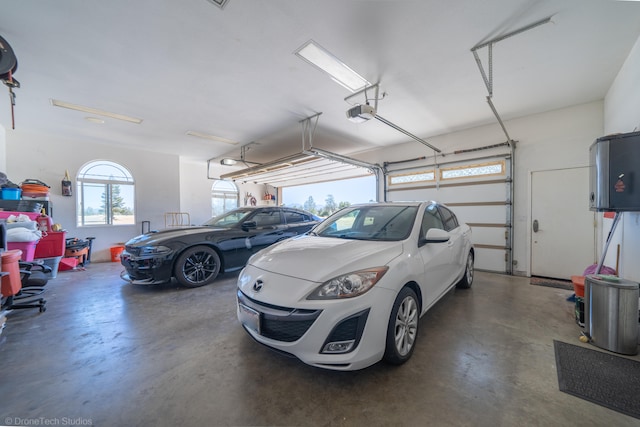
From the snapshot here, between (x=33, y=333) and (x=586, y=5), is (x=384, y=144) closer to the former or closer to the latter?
(x=586, y=5)

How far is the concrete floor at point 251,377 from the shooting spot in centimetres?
143

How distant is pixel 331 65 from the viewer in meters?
2.98

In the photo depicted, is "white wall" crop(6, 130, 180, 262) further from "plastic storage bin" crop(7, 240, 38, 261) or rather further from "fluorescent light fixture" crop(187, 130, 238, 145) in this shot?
"plastic storage bin" crop(7, 240, 38, 261)

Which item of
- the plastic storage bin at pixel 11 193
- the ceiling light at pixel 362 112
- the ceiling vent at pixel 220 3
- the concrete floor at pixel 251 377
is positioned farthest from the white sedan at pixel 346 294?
the plastic storage bin at pixel 11 193

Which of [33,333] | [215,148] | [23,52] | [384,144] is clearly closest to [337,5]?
[23,52]

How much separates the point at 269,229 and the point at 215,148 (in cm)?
393

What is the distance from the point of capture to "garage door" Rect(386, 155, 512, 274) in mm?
4898

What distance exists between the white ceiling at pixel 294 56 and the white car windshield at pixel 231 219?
192cm

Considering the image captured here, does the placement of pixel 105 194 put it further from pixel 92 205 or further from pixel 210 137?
pixel 210 137

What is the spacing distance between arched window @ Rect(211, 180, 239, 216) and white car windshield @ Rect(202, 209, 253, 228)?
20.5 feet

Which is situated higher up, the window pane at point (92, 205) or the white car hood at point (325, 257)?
the window pane at point (92, 205)

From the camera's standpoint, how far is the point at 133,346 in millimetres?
2193

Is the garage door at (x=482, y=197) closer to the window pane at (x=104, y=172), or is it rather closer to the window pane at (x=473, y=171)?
the window pane at (x=473, y=171)

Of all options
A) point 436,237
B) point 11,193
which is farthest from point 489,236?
point 11,193
